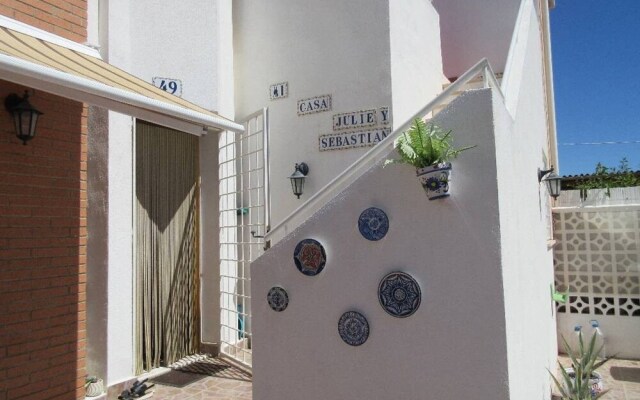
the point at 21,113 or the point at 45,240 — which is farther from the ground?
the point at 21,113

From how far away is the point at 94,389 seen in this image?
7887 mm

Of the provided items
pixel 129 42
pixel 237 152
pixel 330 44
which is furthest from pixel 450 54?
pixel 129 42

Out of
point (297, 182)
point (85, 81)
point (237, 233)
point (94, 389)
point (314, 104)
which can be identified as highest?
point (314, 104)

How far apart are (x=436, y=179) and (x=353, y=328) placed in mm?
2236

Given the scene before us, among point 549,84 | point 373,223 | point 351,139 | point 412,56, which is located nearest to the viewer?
point 373,223

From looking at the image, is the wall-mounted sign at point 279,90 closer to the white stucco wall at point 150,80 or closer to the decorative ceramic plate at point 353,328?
the white stucco wall at point 150,80

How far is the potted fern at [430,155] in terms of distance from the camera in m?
5.02

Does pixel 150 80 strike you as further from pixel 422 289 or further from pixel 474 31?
pixel 474 31

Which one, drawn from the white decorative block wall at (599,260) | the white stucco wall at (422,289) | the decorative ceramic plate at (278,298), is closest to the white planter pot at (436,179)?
the white stucco wall at (422,289)

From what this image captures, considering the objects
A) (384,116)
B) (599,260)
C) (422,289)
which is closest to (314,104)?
(384,116)

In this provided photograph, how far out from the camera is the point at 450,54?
1703cm

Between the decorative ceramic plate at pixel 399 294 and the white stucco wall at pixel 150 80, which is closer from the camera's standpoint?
the decorative ceramic plate at pixel 399 294

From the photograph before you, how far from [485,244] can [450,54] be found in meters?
13.9

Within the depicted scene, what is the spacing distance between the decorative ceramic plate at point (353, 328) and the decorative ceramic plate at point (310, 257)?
2.44 feet
